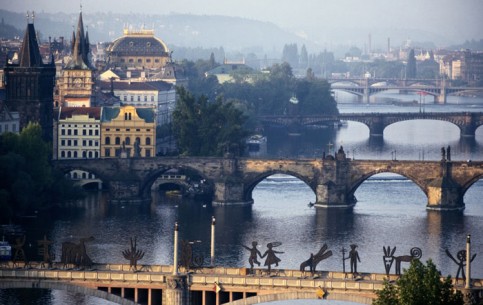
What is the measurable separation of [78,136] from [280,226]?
27.4m

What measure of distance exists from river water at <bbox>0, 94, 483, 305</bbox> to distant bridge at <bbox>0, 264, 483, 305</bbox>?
8.69m

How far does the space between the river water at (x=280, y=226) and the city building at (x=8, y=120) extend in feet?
24.4

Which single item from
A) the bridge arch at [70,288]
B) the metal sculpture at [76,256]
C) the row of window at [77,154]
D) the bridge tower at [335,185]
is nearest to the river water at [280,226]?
the bridge tower at [335,185]

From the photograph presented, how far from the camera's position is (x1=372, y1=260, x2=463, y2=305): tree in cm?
6650

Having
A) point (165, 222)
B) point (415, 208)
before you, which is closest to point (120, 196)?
point (165, 222)

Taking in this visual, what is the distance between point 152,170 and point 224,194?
564cm

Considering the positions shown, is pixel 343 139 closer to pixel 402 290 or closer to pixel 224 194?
pixel 224 194

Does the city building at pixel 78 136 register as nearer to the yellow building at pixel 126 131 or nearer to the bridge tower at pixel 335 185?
the yellow building at pixel 126 131

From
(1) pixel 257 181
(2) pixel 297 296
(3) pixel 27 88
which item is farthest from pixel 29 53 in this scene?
(2) pixel 297 296

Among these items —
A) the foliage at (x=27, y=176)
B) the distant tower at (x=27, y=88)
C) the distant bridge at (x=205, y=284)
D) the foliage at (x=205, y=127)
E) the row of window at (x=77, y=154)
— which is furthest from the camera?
the row of window at (x=77, y=154)

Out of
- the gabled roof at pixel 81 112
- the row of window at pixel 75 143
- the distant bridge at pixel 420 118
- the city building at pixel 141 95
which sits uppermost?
the city building at pixel 141 95

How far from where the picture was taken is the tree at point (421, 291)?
66.5m

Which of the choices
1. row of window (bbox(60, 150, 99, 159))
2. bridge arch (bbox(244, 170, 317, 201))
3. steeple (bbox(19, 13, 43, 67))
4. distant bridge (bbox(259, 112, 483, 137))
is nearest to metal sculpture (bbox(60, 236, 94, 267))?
bridge arch (bbox(244, 170, 317, 201))

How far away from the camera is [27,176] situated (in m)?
114
